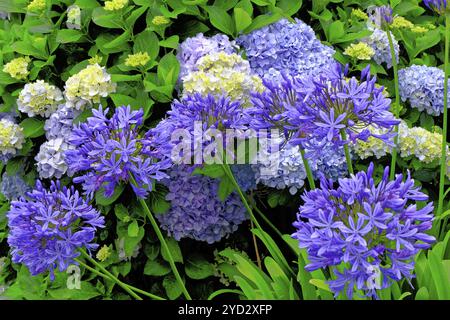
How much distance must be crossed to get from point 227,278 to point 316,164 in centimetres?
78

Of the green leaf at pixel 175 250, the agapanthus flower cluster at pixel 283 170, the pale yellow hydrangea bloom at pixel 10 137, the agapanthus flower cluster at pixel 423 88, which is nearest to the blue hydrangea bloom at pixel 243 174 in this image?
the agapanthus flower cluster at pixel 283 170

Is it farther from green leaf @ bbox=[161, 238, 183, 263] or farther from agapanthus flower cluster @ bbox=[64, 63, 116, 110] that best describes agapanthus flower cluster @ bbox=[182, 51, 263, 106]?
green leaf @ bbox=[161, 238, 183, 263]

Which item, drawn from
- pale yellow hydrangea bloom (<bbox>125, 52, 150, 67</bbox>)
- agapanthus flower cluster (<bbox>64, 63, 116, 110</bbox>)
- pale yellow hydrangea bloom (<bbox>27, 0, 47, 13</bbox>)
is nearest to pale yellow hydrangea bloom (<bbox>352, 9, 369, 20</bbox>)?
pale yellow hydrangea bloom (<bbox>125, 52, 150, 67</bbox>)

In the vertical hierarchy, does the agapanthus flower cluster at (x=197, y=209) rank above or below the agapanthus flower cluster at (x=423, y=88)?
below

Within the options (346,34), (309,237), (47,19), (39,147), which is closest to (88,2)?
(47,19)

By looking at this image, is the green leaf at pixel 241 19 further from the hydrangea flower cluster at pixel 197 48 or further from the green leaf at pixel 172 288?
the green leaf at pixel 172 288

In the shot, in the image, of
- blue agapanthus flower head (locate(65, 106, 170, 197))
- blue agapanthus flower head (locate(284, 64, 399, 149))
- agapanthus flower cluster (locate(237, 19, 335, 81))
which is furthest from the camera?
agapanthus flower cluster (locate(237, 19, 335, 81))

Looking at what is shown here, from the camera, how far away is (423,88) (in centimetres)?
361

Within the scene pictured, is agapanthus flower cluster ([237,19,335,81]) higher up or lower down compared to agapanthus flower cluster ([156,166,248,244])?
higher up

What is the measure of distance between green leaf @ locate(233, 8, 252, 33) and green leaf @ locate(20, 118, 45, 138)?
112 centimetres

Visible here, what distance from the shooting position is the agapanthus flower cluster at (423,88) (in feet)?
11.8

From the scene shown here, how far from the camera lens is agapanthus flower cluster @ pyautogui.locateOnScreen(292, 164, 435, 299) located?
1951 millimetres

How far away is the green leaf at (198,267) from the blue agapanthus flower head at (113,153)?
3.25ft

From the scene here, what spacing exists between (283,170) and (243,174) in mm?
212
